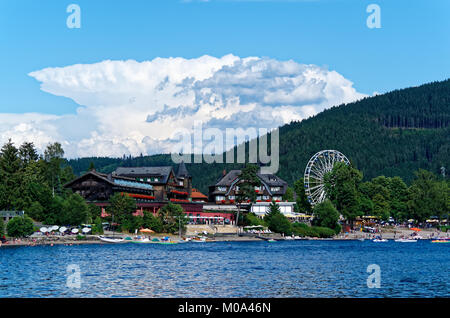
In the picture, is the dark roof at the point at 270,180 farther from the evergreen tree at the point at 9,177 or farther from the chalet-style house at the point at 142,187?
the evergreen tree at the point at 9,177

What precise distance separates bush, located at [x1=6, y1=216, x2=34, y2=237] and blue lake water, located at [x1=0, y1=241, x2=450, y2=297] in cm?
774

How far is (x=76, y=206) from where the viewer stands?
388 ft

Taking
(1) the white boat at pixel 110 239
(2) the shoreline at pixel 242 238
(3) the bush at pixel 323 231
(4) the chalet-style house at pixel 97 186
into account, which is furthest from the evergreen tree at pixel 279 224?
(1) the white boat at pixel 110 239

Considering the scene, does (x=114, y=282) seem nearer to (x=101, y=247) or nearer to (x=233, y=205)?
(x=101, y=247)

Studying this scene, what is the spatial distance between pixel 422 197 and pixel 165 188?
268 ft

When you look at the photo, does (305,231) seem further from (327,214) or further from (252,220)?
(252,220)

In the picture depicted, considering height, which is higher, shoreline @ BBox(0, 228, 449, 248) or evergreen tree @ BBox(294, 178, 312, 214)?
evergreen tree @ BBox(294, 178, 312, 214)

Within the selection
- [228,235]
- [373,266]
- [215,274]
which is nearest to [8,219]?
[228,235]

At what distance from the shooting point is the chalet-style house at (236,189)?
178m

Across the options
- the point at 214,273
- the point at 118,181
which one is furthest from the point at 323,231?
the point at 214,273

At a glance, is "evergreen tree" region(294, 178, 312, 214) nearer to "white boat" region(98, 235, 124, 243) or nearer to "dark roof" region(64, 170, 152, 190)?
"dark roof" region(64, 170, 152, 190)

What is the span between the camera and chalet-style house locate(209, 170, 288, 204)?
583ft

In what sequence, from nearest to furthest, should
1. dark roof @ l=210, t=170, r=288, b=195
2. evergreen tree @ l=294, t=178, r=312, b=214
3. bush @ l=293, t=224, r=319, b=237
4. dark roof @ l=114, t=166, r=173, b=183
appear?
bush @ l=293, t=224, r=319, b=237 → dark roof @ l=114, t=166, r=173, b=183 → evergreen tree @ l=294, t=178, r=312, b=214 → dark roof @ l=210, t=170, r=288, b=195

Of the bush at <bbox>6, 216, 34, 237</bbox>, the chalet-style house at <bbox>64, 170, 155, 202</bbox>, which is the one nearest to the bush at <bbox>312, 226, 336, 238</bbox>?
the chalet-style house at <bbox>64, 170, 155, 202</bbox>
